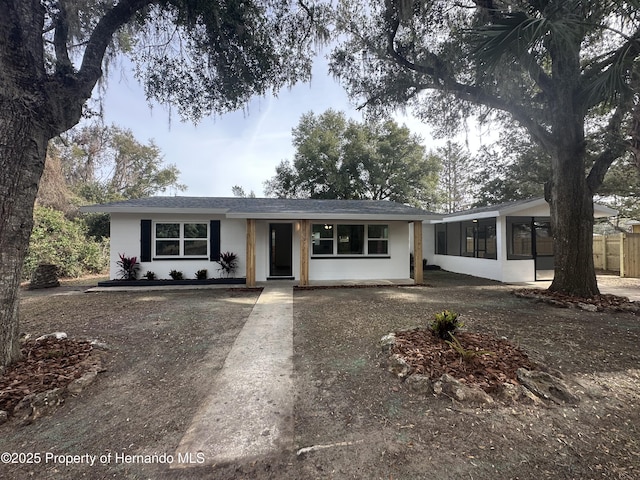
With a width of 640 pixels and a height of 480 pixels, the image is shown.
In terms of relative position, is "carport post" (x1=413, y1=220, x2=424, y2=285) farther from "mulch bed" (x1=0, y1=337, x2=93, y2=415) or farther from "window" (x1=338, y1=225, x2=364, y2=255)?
"mulch bed" (x1=0, y1=337, x2=93, y2=415)

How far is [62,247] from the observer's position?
34.8 ft

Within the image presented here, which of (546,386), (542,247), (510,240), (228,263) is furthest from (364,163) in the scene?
(546,386)

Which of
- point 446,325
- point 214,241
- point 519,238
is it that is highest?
point 519,238

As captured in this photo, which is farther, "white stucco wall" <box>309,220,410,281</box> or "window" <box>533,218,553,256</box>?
"window" <box>533,218,553,256</box>

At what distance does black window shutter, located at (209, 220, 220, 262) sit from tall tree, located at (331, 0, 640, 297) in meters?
6.14

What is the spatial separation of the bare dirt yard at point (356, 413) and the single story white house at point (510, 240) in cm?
483

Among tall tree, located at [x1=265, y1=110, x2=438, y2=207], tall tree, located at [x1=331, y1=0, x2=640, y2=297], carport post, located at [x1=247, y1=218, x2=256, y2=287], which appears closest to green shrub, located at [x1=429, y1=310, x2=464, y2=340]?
tall tree, located at [x1=331, y1=0, x2=640, y2=297]

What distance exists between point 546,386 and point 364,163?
62.3ft

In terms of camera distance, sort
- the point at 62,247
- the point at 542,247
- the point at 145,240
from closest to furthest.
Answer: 1. the point at 145,240
2. the point at 542,247
3. the point at 62,247

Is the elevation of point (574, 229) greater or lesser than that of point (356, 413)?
greater

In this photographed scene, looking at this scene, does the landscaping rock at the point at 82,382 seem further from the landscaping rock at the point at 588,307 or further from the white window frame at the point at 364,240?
the landscaping rock at the point at 588,307

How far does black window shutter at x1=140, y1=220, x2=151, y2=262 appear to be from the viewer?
347 inches

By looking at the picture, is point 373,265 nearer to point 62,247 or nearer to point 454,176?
point 62,247

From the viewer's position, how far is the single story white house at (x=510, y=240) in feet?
31.5
